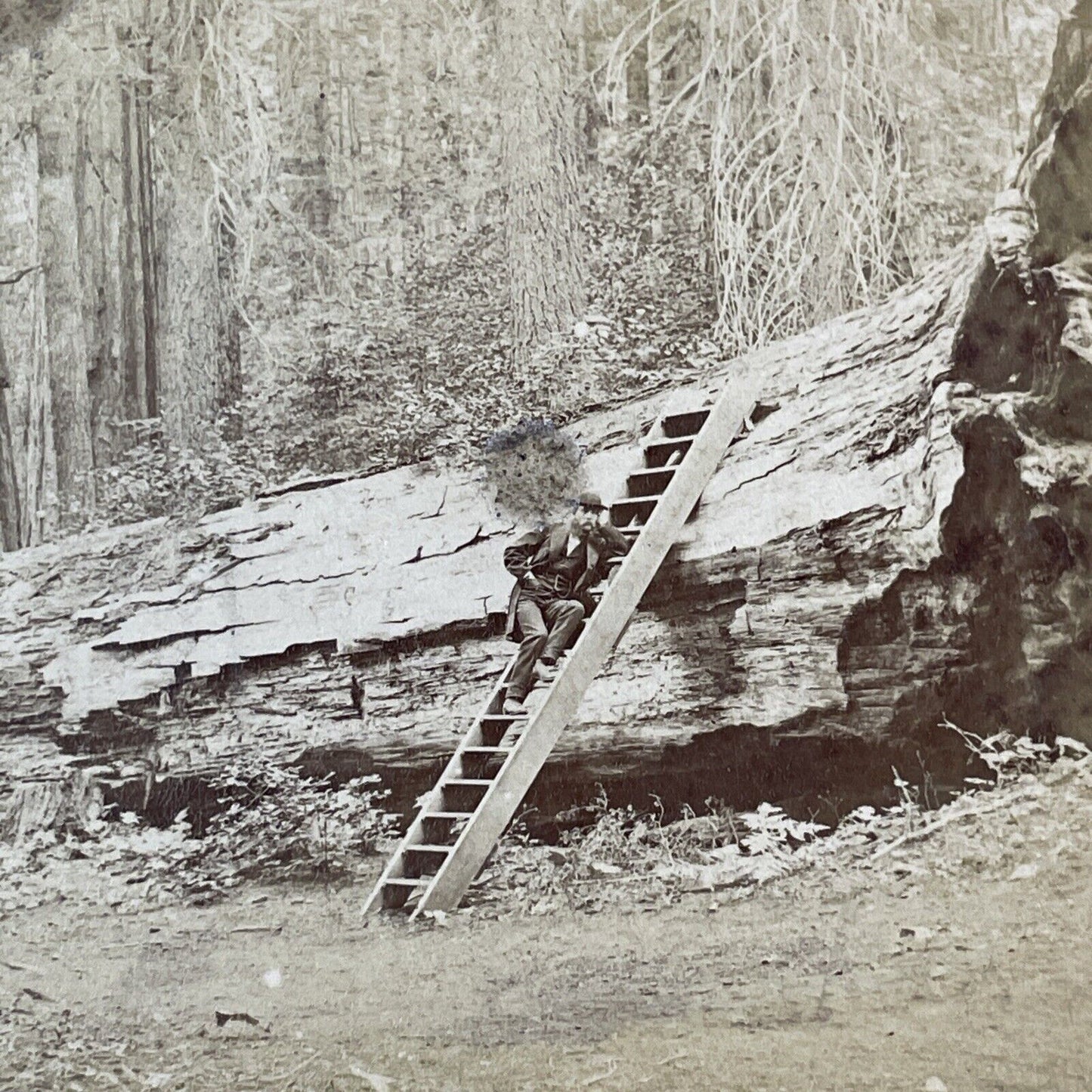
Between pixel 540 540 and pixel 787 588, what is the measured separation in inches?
35.6

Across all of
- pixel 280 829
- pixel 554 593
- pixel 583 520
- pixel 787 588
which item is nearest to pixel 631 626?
pixel 554 593

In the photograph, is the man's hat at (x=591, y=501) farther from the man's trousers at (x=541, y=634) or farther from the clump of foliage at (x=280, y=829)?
the clump of foliage at (x=280, y=829)

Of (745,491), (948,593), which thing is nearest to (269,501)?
(745,491)

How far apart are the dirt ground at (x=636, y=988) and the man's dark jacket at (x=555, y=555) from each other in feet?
3.55

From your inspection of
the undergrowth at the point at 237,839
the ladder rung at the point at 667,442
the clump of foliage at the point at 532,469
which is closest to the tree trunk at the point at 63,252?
the undergrowth at the point at 237,839

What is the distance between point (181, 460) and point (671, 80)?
2.44 m

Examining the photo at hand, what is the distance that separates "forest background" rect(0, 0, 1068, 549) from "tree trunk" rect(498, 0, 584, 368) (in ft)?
0.04

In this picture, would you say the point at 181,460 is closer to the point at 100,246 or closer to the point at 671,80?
the point at 100,246

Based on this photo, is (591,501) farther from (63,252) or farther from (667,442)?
(63,252)

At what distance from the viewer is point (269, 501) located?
4.69m

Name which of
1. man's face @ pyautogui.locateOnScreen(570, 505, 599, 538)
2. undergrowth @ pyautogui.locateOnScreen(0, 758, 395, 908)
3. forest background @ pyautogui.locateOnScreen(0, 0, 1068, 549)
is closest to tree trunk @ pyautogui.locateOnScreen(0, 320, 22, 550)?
forest background @ pyautogui.locateOnScreen(0, 0, 1068, 549)

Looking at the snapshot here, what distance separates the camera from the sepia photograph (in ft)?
13.0

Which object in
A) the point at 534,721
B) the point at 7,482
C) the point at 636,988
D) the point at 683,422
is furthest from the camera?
the point at 7,482

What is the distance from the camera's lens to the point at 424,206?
4.66m
